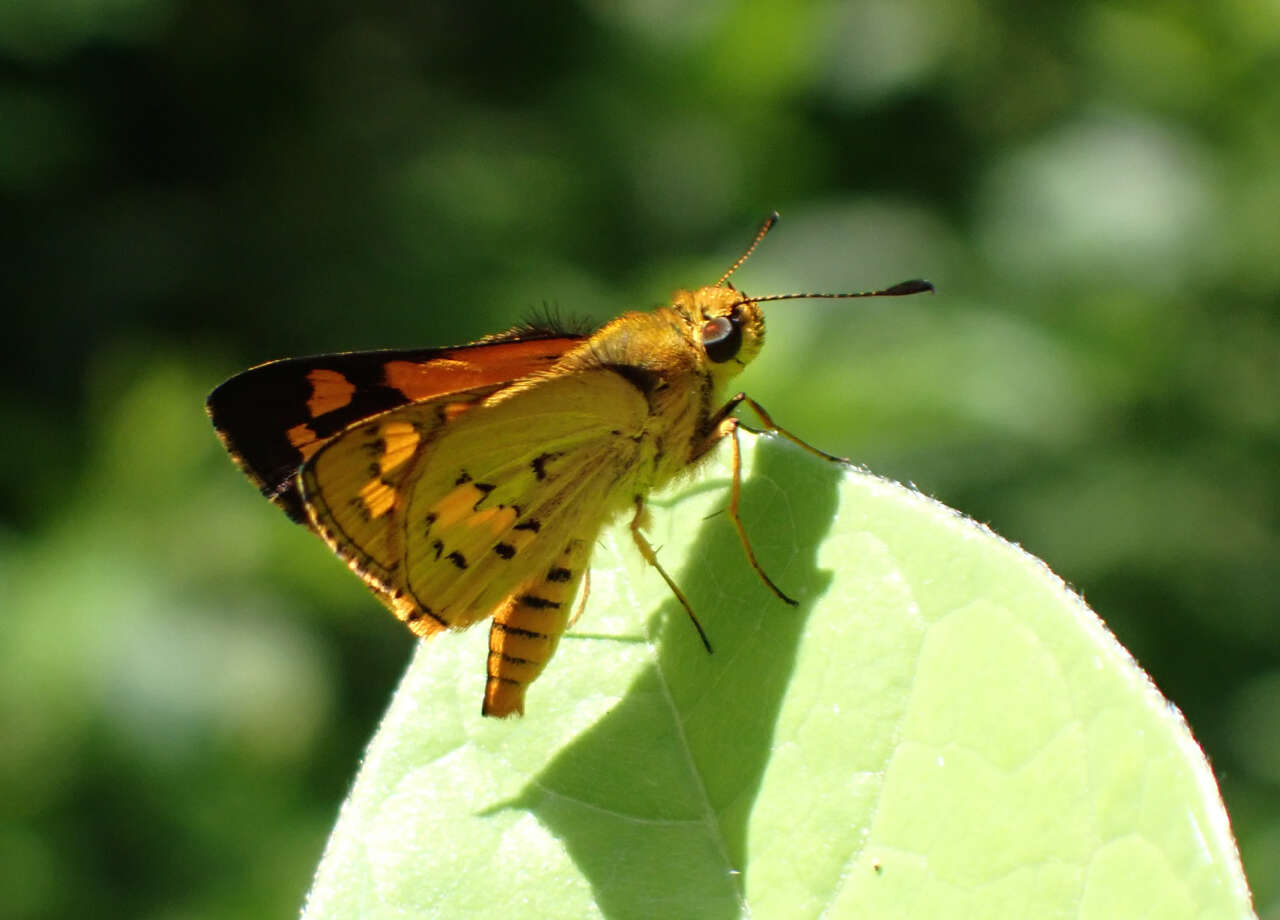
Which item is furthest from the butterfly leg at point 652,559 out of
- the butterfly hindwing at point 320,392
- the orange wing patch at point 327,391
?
the orange wing patch at point 327,391

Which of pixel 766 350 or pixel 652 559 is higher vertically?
pixel 652 559

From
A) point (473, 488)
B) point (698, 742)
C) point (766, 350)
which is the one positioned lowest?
point (766, 350)

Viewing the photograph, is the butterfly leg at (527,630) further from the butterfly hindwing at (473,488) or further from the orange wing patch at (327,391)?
the orange wing patch at (327,391)

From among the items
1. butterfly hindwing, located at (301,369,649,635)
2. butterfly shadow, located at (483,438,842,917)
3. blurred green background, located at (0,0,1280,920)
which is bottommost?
blurred green background, located at (0,0,1280,920)

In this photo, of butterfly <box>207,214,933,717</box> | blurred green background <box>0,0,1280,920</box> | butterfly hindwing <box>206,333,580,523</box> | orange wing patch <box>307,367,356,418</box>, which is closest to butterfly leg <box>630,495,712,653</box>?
butterfly <box>207,214,933,717</box>

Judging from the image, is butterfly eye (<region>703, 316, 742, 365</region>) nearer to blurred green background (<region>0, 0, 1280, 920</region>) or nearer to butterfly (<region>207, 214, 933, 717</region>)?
butterfly (<region>207, 214, 933, 717</region>)

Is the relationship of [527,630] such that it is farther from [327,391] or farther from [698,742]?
[327,391]

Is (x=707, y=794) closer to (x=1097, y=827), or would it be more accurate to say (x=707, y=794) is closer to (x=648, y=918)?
(x=648, y=918)

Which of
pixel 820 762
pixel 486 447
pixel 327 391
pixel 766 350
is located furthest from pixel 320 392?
pixel 766 350
